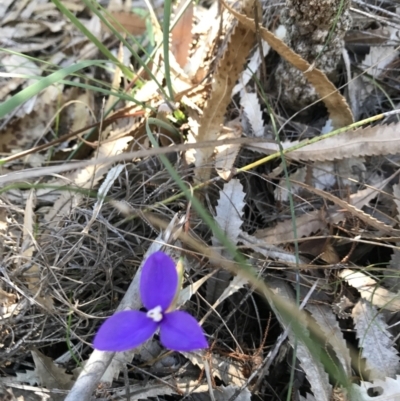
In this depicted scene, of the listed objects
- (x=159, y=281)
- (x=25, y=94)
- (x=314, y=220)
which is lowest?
(x=314, y=220)

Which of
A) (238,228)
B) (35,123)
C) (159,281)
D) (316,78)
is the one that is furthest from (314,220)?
(35,123)

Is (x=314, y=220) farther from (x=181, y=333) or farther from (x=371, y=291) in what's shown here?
(x=181, y=333)

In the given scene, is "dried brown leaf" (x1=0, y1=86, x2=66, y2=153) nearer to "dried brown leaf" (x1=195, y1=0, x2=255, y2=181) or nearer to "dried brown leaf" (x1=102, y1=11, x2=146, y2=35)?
"dried brown leaf" (x1=102, y1=11, x2=146, y2=35)

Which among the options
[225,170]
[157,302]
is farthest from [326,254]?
[157,302]

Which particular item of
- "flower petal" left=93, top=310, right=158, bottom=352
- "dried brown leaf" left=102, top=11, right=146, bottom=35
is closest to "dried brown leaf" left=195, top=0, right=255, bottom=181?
"flower petal" left=93, top=310, right=158, bottom=352

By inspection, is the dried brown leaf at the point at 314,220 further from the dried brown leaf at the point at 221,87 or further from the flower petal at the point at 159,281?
the flower petal at the point at 159,281

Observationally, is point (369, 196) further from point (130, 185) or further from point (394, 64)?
point (130, 185)
